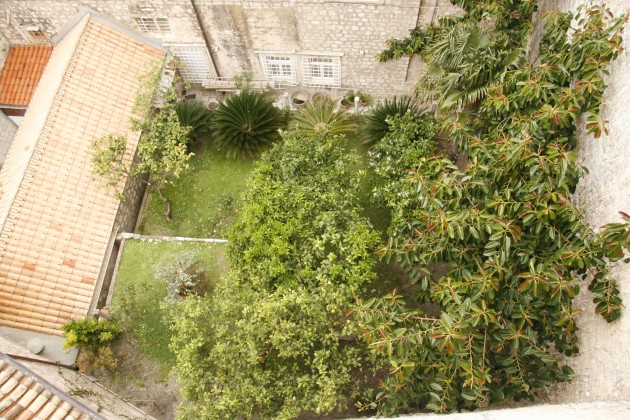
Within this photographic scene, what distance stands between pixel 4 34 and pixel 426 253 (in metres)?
15.1

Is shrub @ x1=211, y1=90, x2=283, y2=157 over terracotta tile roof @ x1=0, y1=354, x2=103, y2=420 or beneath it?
over

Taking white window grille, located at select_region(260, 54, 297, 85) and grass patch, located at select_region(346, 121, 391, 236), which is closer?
grass patch, located at select_region(346, 121, 391, 236)

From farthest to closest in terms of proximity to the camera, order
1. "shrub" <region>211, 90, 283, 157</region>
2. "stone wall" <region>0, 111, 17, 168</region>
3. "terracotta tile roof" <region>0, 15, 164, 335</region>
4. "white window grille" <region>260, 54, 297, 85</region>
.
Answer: "stone wall" <region>0, 111, 17, 168</region>, "white window grille" <region>260, 54, 297, 85</region>, "shrub" <region>211, 90, 283, 157</region>, "terracotta tile roof" <region>0, 15, 164, 335</region>

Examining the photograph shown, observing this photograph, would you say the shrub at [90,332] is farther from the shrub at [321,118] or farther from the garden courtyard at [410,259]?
the shrub at [321,118]

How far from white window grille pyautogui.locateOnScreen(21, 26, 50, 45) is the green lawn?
6103mm

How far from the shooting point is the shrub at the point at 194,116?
566 inches

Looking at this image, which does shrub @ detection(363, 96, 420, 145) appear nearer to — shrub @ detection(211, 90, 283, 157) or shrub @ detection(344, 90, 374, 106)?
shrub @ detection(344, 90, 374, 106)

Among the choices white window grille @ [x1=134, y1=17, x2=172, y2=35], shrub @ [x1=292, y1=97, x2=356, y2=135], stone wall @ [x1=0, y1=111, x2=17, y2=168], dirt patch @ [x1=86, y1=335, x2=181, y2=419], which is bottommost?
dirt patch @ [x1=86, y1=335, x2=181, y2=419]

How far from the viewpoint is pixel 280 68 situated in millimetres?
14906

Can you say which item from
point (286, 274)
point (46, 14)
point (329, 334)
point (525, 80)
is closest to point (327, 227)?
point (286, 274)

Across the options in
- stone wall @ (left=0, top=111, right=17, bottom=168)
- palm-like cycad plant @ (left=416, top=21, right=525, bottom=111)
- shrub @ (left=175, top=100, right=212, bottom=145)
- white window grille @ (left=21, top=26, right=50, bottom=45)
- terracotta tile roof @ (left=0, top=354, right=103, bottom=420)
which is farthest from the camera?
stone wall @ (left=0, top=111, right=17, bottom=168)

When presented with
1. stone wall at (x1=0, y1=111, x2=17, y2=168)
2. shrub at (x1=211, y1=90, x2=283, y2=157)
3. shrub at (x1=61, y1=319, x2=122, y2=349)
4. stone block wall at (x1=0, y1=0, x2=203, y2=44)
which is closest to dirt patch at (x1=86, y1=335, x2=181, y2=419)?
shrub at (x1=61, y1=319, x2=122, y2=349)

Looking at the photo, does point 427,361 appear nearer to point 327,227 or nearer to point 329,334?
point 329,334

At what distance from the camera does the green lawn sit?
14016 millimetres
